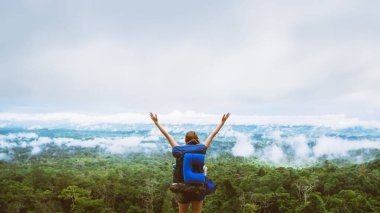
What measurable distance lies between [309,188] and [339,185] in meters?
7.38

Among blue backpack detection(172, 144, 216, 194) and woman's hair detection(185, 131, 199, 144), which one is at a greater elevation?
woman's hair detection(185, 131, 199, 144)

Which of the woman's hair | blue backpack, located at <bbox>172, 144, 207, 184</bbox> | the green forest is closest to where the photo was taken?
blue backpack, located at <bbox>172, 144, 207, 184</bbox>

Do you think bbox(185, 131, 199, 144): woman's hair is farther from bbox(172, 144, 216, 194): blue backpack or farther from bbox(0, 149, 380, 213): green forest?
bbox(0, 149, 380, 213): green forest

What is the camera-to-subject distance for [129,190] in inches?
1223

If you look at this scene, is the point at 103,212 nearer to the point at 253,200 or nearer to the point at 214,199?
the point at 214,199

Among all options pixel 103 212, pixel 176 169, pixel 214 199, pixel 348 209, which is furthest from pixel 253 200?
pixel 176 169

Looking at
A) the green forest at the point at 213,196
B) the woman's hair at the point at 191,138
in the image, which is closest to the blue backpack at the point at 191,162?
the woman's hair at the point at 191,138

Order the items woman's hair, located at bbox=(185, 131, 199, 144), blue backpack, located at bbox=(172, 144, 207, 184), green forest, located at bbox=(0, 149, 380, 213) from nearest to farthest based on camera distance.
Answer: blue backpack, located at bbox=(172, 144, 207, 184), woman's hair, located at bbox=(185, 131, 199, 144), green forest, located at bbox=(0, 149, 380, 213)

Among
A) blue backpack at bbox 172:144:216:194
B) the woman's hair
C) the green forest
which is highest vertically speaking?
the woman's hair

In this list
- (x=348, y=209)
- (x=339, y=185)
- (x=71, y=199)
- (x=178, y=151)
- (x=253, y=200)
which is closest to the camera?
(x=178, y=151)

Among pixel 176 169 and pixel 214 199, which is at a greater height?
pixel 176 169

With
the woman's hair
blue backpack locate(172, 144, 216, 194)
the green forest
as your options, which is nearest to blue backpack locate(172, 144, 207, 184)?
blue backpack locate(172, 144, 216, 194)

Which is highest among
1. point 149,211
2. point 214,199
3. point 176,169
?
point 176,169

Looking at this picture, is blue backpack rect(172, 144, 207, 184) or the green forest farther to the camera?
the green forest
